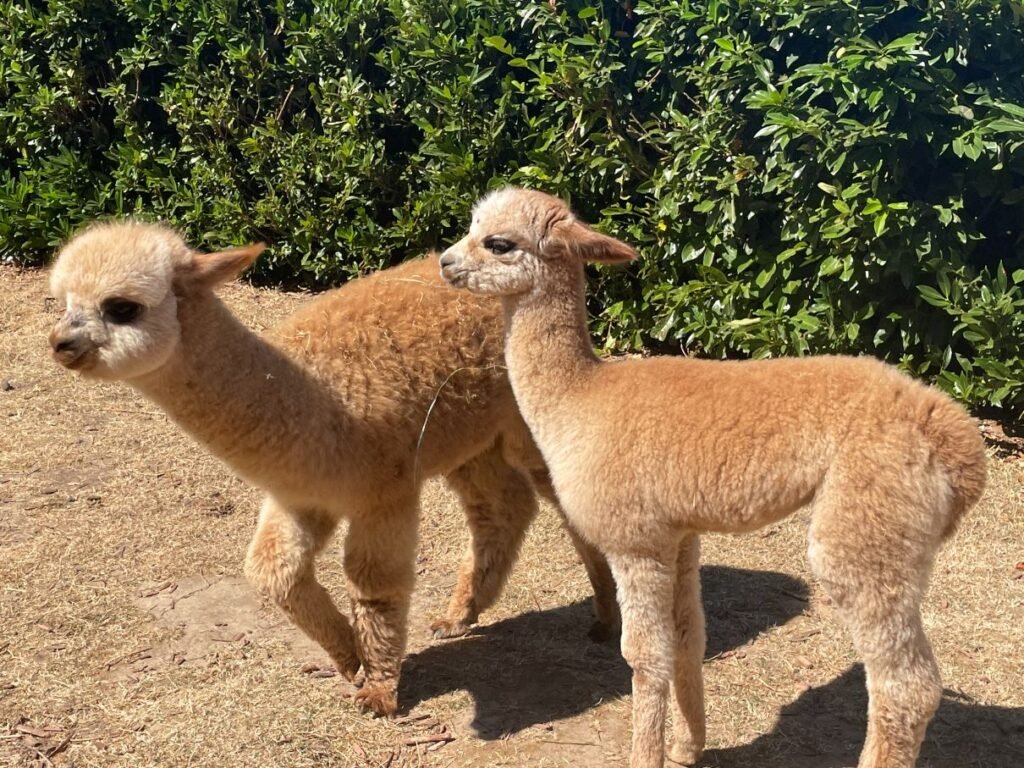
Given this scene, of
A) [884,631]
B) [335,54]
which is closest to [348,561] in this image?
[884,631]

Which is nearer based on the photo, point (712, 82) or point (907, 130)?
point (907, 130)

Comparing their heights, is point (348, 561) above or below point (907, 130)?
below

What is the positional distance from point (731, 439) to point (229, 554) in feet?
10.3

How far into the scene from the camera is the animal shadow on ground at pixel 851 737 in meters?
3.85

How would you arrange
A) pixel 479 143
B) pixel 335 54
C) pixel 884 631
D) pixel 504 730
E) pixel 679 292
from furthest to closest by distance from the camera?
pixel 335 54, pixel 479 143, pixel 679 292, pixel 504 730, pixel 884 631

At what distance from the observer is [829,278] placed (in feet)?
20.2

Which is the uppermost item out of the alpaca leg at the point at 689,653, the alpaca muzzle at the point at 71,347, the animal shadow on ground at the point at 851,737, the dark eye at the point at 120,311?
the dark eye at the point at 120,311

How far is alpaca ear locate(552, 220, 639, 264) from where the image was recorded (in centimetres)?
351

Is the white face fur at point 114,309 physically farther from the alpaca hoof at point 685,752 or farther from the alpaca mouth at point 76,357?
the alpaca hoof at point 685,752

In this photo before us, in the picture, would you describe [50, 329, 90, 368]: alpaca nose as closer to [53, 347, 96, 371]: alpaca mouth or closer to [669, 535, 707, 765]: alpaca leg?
[53, 347, 96, 371]: alpaca mouth

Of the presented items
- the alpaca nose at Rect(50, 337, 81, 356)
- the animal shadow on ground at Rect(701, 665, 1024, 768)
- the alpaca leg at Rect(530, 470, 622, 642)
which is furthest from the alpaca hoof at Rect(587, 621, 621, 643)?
the alpaca nose at Rect(50, 337, 81, 356)

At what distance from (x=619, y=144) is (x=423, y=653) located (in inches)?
136

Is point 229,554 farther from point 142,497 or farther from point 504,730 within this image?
point 504,730

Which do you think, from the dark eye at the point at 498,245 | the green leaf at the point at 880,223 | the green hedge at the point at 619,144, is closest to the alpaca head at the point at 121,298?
the dark eye at the point at 498,245
